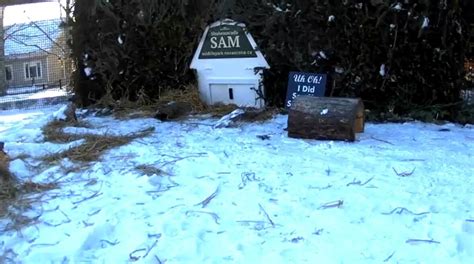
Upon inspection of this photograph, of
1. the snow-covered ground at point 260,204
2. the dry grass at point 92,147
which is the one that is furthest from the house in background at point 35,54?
the snow-covered ground at point 260,204

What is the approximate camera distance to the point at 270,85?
24.3 ft

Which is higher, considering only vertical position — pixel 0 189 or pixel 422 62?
pixel 422 62

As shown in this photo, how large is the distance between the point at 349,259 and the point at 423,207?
0.78 meters

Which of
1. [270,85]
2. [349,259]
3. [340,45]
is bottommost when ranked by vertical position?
[349,259]

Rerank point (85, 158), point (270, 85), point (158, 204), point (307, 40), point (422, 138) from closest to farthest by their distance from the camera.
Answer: point (158, 204), point (85, 158), point (422, 138), point (307, 40), point (270, 85)

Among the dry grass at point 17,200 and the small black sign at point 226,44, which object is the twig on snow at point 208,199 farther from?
the small black sign at point 226,44

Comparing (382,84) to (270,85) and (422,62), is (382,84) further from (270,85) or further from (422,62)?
(270,85)

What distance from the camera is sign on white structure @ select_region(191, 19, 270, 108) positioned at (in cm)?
744

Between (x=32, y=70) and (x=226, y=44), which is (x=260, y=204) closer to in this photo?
(x=226, y=44)

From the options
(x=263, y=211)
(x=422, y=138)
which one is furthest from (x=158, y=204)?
(x=422, y=138)

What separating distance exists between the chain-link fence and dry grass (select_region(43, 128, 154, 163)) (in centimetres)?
454

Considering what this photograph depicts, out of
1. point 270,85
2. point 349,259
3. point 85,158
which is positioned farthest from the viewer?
point 270,85

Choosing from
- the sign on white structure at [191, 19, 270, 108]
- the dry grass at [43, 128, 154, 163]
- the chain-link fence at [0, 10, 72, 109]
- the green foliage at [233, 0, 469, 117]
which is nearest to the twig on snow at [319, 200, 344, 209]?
the dry grass at [43, 128, 154, 163]

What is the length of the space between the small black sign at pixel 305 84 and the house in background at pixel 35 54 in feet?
18.3
